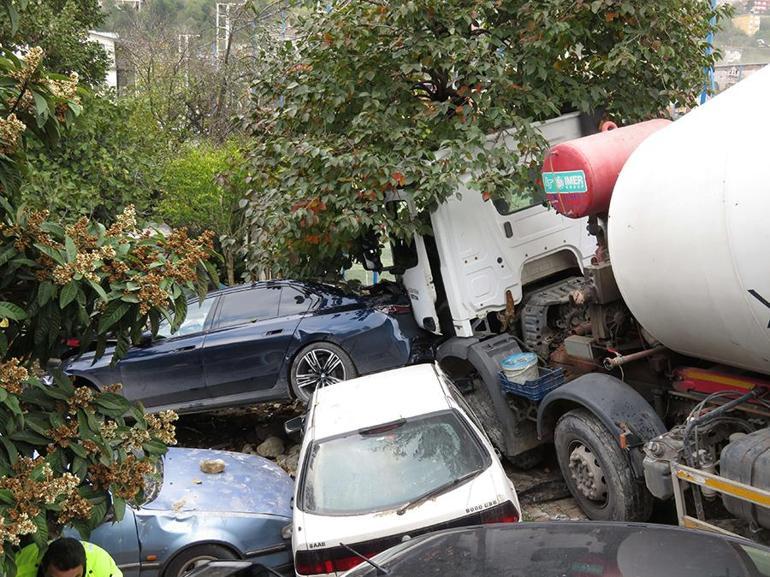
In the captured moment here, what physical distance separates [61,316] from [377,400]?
2.98 m

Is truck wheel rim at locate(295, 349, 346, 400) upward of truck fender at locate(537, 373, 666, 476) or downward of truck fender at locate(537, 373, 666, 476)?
upward

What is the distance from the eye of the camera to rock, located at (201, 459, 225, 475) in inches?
257

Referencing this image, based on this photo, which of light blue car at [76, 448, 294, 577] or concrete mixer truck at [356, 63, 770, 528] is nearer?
concrete mixer truck at [356, 63, 770, 528]

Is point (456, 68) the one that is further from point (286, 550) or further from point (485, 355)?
point (286, 550)

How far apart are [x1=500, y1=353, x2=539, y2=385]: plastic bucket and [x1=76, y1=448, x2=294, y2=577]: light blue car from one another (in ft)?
7.10

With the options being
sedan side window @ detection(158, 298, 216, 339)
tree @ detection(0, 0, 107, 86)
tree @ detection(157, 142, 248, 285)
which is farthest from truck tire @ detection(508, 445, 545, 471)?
tree @ detection(0, 0, 107, 86)

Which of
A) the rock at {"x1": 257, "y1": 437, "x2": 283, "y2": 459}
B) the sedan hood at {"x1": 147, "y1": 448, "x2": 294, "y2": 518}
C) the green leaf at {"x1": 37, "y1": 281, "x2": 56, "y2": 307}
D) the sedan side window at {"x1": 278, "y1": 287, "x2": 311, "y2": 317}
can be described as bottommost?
the rock at {"x1": 257, "y1": 437, "x2": 283, "y2": 459}

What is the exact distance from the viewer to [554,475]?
24.0 feet

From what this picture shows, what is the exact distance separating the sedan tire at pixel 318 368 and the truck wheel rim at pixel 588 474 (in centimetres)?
278

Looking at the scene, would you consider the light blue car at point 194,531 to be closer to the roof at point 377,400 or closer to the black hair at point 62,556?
the roof at point 377,400

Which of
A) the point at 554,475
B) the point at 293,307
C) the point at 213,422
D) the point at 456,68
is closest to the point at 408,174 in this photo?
the point at 456,68

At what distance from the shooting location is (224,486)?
20.7 feet

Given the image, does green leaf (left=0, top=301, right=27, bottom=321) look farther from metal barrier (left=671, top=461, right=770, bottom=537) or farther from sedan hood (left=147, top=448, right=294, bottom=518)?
metal barrier (left=671, top=461, right=770, bottom=537)

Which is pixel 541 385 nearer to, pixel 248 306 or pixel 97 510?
pixel 248 306
